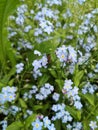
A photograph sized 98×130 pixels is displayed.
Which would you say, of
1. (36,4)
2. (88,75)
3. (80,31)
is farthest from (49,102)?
(36,4)

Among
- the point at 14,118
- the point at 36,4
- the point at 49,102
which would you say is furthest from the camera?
the point at 36,4

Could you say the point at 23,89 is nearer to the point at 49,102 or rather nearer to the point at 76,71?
the point at 49,102

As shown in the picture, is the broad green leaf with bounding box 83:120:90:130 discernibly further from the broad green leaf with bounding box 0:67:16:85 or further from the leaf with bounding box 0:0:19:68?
the leaf with bounding box 0:0:19:68

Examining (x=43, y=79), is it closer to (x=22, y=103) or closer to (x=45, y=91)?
(x=45, y=91)

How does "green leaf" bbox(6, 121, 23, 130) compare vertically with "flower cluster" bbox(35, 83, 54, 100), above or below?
below

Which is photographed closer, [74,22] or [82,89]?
[82,89]

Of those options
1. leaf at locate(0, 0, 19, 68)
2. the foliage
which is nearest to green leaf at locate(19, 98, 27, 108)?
the foliage

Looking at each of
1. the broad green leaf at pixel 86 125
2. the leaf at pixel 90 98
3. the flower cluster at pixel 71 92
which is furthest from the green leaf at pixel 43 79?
the broad green leaf at pixel 86 125

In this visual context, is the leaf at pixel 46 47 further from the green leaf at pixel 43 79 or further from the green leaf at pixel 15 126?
the green leaf at pixel 15 126

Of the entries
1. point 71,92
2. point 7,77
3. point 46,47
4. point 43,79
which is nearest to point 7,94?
point 7,77
